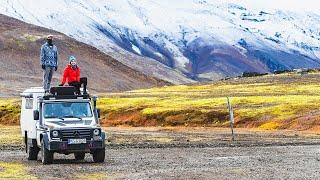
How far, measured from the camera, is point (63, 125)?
33.3m

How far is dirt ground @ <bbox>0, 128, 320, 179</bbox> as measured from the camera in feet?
94.2

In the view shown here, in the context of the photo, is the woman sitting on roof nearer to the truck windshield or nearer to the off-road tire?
the truck windshield

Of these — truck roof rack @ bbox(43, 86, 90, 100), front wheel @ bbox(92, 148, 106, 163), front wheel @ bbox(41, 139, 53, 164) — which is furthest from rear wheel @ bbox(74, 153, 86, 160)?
truck roof rack @ bbox(43, 86, 90, 100)

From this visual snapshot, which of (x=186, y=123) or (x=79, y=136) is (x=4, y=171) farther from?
(x=186, y=123)

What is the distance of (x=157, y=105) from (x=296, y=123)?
2756 cm

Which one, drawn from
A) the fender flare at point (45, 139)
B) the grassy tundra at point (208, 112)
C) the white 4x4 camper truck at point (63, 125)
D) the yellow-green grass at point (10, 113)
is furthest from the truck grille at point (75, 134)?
the yellow-green grass at point (10, 113)

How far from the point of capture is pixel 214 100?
97812 mm

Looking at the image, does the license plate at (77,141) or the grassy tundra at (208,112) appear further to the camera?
the grassy tundra at (208,112)

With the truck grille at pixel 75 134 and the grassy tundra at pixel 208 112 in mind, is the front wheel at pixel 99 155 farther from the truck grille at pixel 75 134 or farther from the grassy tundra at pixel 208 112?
the grassy tundra at pixel 208 112

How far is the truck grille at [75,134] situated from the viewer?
32969 mm

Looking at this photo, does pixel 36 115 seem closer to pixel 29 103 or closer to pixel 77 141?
pixel 77 141

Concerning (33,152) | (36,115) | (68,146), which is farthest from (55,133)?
(33,152)

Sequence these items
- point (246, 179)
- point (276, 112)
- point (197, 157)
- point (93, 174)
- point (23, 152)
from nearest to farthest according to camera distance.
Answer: point (246, 179) → point (93, 174) → point (197, 157) → point (23, 152) → point (276, 112)

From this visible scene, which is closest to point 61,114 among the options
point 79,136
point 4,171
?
point 79,136
